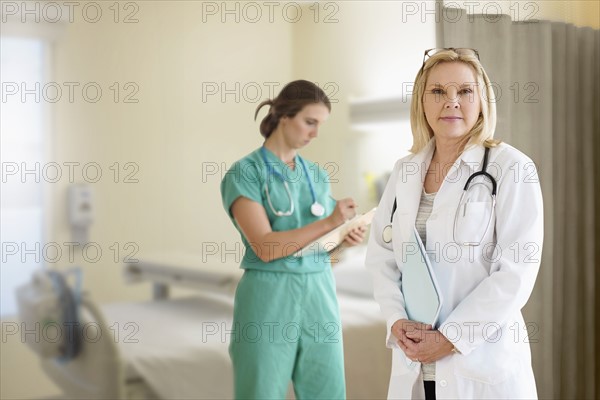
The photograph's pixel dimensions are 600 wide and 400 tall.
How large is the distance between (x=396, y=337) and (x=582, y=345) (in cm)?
150

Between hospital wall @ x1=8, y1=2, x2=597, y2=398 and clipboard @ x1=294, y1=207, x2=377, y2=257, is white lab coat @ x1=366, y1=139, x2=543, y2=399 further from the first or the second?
hospital wall @ x1=8, y1=2, x2=597, y2=398

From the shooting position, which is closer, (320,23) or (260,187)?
(260,187)

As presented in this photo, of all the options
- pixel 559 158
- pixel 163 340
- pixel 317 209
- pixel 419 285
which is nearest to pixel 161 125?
pixel 317 209

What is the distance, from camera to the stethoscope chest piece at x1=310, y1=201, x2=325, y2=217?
2.21m

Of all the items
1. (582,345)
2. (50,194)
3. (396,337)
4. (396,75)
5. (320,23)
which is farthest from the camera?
(582,345)

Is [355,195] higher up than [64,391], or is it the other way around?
[355,195]

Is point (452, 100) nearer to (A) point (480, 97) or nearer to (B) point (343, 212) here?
(A) point (480, 97)

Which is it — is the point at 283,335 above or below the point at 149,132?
below

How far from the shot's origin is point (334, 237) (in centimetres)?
222

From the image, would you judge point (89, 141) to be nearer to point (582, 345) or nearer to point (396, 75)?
point (396, 75)

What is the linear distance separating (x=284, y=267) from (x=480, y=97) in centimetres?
74

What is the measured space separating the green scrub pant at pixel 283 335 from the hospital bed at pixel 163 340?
5 cm

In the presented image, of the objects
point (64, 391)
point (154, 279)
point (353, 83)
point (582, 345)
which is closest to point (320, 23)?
point (353, 83)

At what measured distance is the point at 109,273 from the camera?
212 cm
